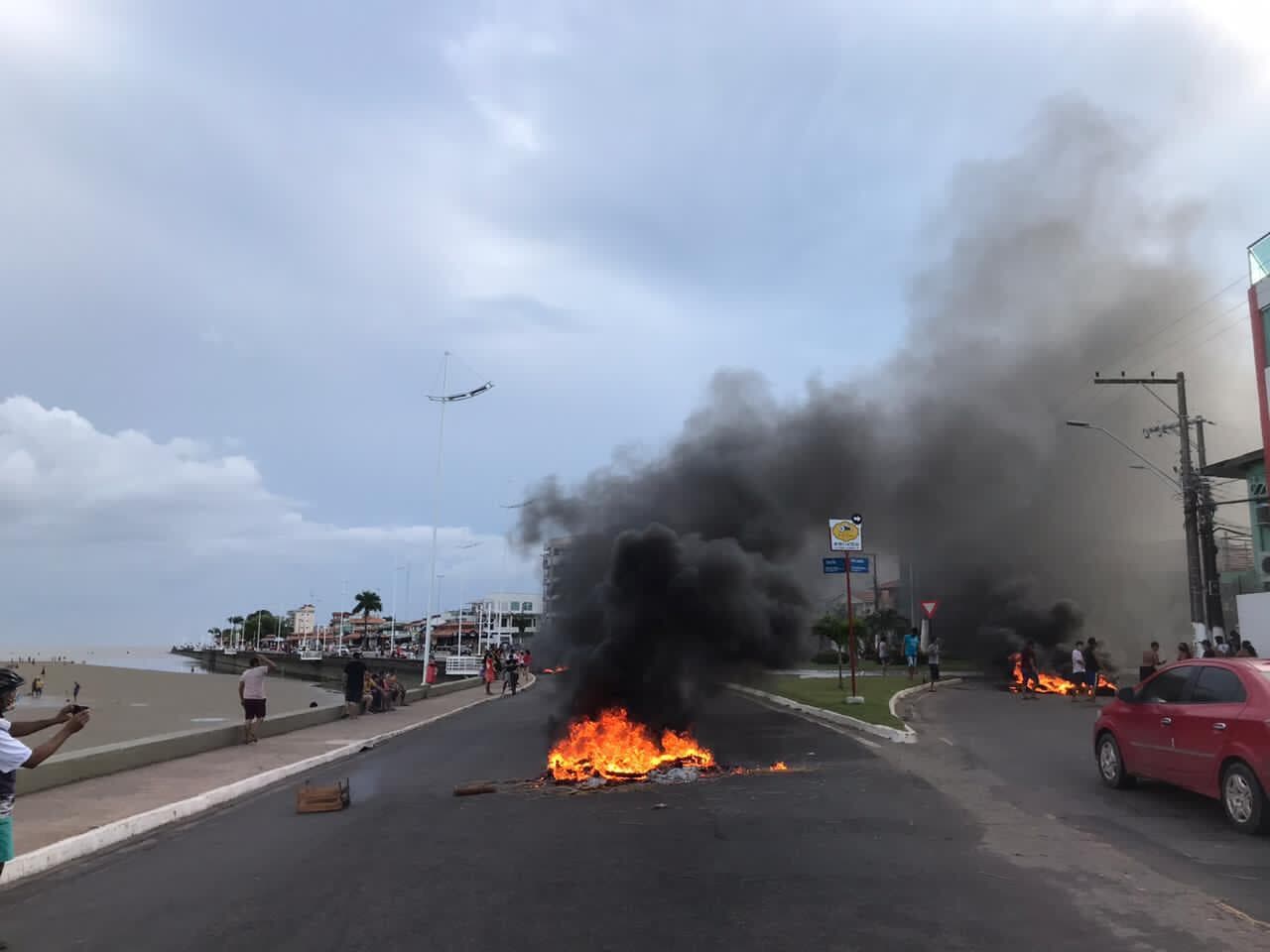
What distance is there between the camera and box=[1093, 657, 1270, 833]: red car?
661 cm

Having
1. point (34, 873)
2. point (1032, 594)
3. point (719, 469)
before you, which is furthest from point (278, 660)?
point (34, 873)

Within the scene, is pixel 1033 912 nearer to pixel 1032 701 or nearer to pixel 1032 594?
pixel 1032 701

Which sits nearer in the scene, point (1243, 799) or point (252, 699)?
point (1243, 799)

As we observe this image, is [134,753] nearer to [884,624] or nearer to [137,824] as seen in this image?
[137,824]

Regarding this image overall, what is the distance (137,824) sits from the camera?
25.1 feet

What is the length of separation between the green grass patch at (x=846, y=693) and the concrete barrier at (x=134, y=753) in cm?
857

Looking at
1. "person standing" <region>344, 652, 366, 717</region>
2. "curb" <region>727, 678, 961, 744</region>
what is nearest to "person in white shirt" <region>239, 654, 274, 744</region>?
"person standing" <region>344, 652, 366, 717</region>

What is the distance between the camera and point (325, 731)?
1631cm

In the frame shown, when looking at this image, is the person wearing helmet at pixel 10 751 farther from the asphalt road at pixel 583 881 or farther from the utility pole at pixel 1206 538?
the utility pole at pixel 1206 538

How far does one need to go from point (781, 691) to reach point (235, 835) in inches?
708

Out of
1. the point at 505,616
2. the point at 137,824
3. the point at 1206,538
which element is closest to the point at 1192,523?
the point at 1206,538

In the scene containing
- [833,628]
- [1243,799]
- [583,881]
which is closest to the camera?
[583,881]

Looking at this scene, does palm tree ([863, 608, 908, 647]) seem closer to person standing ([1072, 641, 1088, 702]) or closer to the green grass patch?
the green grass patch

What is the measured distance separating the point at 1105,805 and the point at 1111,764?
927mm
